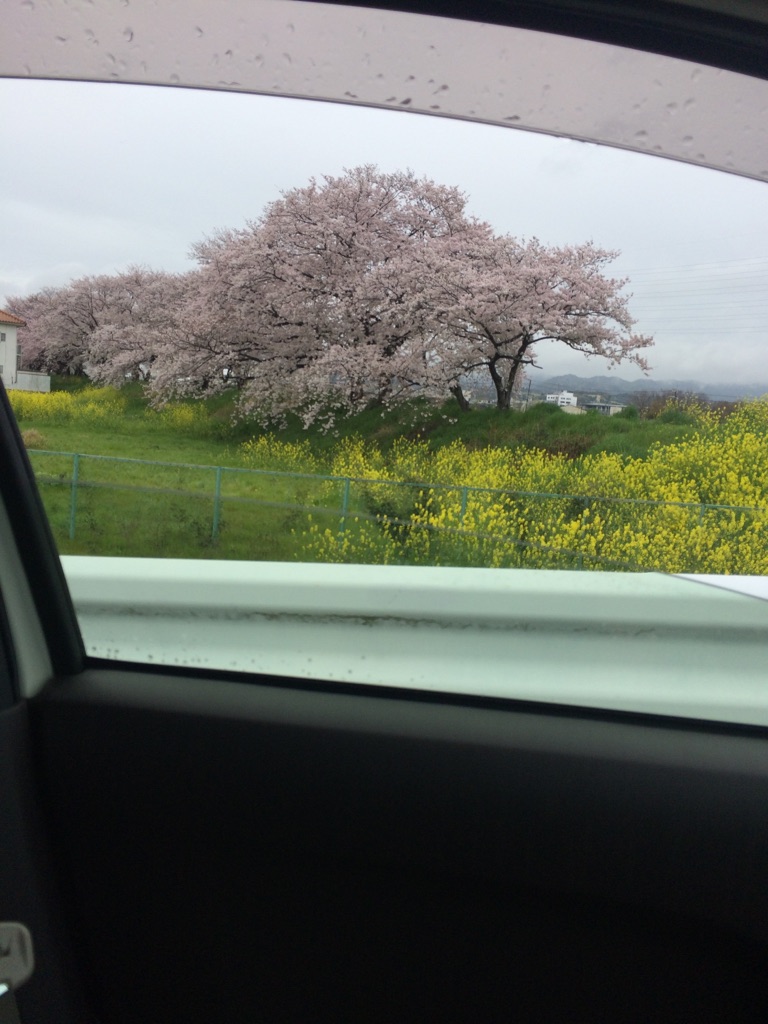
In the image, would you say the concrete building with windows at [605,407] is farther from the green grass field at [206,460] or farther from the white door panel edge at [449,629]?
the white door panel edge at [449,629]

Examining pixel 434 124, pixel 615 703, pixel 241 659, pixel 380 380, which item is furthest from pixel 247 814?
pixel 434 124

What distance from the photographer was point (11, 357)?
1.89 m

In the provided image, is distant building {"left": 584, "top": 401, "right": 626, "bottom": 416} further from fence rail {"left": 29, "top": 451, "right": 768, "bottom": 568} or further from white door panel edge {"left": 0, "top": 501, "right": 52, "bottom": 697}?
white door panel edge {"left": 0, "top": 501, "right": 52, "bottom": 697}

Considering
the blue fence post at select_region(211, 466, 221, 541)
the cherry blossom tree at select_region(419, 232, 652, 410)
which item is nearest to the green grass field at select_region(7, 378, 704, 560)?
the blue fence post at select_region(211, 466, 221, 541)

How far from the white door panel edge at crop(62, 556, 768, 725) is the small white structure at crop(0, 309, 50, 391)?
1.43 feet

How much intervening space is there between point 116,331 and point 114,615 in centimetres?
71

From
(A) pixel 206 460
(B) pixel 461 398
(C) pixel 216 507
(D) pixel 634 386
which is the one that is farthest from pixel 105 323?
(D) pixel 634 386

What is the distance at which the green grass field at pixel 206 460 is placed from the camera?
188cm

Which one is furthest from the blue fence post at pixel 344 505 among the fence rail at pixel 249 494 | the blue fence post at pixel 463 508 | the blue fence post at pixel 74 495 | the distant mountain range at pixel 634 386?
the blue fence post at pixel 74 495

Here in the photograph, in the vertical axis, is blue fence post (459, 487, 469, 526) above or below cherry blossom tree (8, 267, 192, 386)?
below

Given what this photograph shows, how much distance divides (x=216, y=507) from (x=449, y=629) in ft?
2.07

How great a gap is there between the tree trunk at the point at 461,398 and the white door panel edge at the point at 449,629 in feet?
1.22

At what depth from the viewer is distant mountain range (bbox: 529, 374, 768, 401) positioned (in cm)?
171

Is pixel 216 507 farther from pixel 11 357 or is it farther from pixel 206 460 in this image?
pixel 11 357
